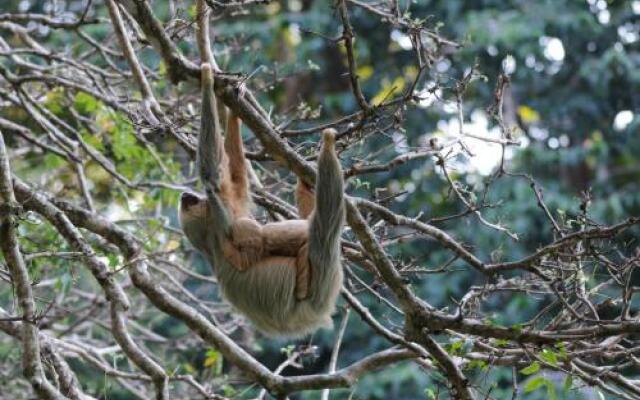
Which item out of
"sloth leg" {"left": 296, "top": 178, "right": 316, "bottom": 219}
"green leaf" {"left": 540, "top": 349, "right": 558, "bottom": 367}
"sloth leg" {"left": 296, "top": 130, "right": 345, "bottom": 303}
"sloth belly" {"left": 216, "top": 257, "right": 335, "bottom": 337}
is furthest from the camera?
"sloth leg" {"left": 296, "top": 178, "right": 316, "bottom": 219}

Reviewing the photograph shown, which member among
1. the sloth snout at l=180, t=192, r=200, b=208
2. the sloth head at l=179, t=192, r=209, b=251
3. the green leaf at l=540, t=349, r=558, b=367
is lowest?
the green leaf at l=540, t=349, r=558, b=367

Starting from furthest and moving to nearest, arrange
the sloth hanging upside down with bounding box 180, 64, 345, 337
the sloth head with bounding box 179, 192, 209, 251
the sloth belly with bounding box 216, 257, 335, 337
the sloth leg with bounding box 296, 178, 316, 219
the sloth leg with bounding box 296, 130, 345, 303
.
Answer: the sloth head with bounding box 179, 192, 209, 251
the sloth leg with bounding box 296, 178, 316, 219
the sloth belly with bounding box 216, 257, 335, 337
the sloth hanging upside down with bounding box 180, 64, 345, 337
the sloth leg with bounding box 296, 130, 345, 303

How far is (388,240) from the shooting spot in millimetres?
6441

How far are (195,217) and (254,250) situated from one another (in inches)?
20.5

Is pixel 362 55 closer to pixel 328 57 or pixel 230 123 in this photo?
pixel 328 57

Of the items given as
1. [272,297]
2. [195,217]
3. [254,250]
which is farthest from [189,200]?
[272,297]

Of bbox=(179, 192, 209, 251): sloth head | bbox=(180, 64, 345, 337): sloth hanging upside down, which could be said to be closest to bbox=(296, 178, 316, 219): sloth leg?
bbox=(180, 64, 345, 337): sloth hanging upside down

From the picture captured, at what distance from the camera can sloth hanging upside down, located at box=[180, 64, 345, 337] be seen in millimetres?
6113

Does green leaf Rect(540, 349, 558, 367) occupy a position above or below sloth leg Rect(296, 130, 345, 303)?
below

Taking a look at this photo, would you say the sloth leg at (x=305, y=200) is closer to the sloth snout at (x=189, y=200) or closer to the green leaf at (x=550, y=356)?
the sloth snout at (x=189, y=200)

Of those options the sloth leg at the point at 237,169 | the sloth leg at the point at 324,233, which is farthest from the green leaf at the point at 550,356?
the sloth leg at the point at 237,169

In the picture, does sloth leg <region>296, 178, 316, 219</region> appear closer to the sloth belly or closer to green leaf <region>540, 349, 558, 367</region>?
the sloth belly

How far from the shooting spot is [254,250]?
6.42 metres

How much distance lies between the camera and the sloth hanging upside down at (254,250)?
6113 mm
